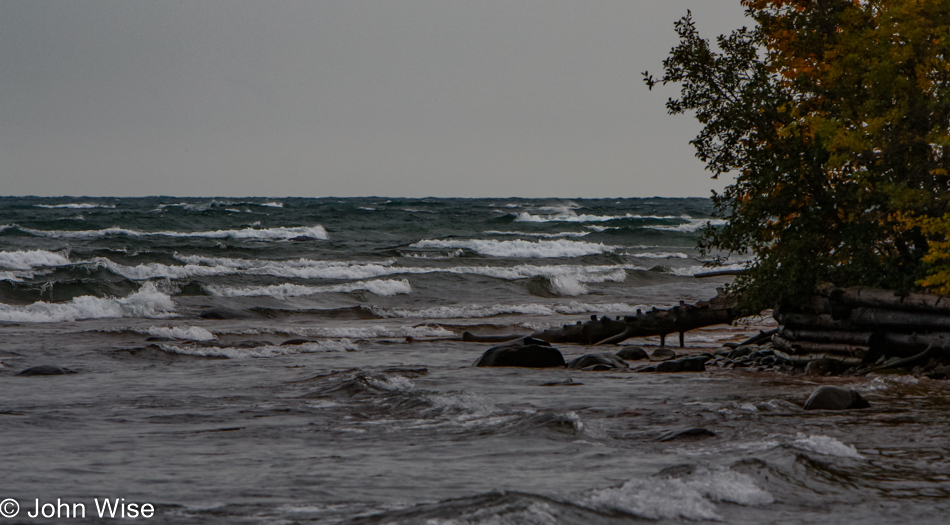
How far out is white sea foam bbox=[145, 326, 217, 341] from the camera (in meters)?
21.3

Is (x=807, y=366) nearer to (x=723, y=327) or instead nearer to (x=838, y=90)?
(x=838, y=90)

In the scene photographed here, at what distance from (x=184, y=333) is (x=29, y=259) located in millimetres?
22169

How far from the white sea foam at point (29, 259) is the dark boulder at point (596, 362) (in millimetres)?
29808

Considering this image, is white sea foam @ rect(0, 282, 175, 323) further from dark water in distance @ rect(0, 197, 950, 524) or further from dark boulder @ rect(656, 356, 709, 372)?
dark boulder @ rect(656, 356, 709, 372)

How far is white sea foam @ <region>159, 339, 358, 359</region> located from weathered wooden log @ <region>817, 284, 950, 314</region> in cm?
1006

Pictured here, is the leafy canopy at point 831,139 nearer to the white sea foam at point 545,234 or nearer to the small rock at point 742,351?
the small rock at point 742,351

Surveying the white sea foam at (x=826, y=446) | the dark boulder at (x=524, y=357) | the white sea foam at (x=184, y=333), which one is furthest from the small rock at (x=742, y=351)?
the white sea foam at (x=184, y=333)

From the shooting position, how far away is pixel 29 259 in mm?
39625

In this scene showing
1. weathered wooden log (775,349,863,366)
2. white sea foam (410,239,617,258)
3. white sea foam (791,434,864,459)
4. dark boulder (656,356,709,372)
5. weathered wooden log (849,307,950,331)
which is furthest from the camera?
white sea foam (410,239,617,258)

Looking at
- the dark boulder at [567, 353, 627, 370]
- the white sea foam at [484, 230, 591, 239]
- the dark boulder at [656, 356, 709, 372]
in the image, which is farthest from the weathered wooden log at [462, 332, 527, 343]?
the white sea foam at [484, 230, 591, 239]

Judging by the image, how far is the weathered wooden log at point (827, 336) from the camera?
531 inches

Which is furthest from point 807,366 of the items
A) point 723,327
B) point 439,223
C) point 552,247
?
point 439,223

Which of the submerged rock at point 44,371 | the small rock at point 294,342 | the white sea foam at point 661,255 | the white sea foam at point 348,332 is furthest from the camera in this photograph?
the white sea foam at point 661,255

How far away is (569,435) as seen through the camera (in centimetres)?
880
